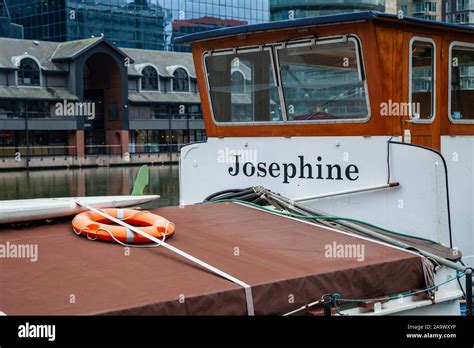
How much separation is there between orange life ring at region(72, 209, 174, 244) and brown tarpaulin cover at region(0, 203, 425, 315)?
0.33 ft

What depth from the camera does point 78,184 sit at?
46781mm

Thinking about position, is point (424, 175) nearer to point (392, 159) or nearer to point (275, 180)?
point (392, 159)

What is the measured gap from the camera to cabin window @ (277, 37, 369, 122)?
29.2 feet

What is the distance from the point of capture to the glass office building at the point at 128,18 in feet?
A: 268

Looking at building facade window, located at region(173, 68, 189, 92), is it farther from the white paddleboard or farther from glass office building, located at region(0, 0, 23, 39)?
the white paddleboard

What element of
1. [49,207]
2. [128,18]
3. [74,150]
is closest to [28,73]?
[74,150]

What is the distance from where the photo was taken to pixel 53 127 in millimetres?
67500

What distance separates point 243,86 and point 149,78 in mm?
67941

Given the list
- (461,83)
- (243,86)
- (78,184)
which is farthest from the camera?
(78,184)

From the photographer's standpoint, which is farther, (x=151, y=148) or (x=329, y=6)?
(x=151, y=148)

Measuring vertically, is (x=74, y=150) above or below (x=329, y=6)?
below

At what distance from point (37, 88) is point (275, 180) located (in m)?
61.6

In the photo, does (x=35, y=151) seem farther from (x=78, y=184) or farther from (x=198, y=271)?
(x=198, y=271)
